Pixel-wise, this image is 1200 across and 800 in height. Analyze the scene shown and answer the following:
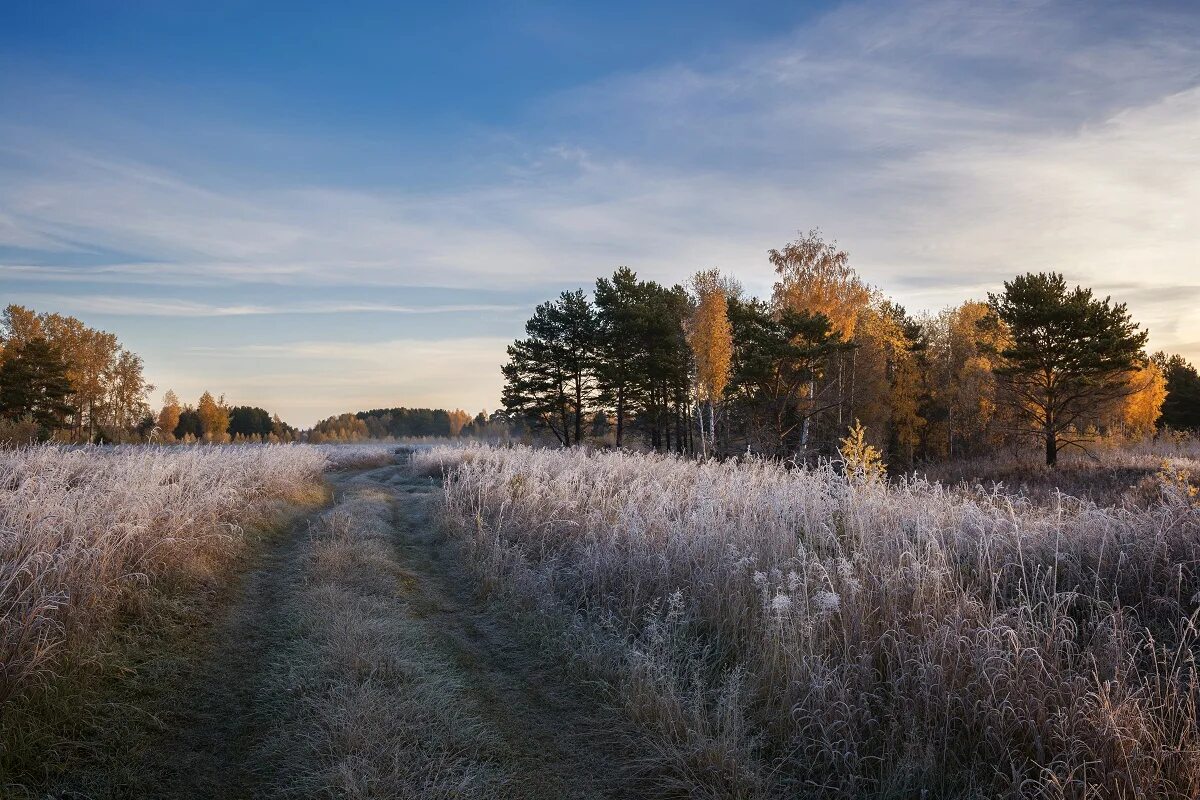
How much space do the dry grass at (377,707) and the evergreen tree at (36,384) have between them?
4653 centimetres

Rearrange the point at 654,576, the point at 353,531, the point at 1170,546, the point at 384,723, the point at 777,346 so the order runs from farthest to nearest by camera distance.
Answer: the point at 777,346 → the point at 353,531 → the point at 654,576 → the point at 1170,546 → the point at 384,723

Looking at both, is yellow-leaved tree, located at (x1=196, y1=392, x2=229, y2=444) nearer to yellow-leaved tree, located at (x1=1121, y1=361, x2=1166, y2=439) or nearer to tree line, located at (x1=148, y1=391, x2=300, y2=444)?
tree line, located at (x1=148, y1=391, x2=300, y2=444)

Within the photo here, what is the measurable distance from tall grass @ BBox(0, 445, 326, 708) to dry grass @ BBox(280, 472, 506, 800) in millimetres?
1573

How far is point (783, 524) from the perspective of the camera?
21.1 ft

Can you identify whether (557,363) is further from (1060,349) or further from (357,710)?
(357,710)

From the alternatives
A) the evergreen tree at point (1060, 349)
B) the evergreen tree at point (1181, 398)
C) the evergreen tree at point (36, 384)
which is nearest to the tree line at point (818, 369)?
the evergreen tree at point (1060, 349)

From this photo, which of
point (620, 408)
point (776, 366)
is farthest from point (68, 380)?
point (776, 366)

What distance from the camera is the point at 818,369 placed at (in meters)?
33.6

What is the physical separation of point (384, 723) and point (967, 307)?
177ft

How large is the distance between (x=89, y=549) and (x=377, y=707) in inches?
142

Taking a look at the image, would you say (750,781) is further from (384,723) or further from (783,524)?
(783,524)

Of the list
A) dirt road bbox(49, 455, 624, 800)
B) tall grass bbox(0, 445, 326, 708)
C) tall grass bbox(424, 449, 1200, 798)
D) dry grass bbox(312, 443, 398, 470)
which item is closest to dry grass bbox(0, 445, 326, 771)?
tall grass bbox(0, 445, 326, 708)

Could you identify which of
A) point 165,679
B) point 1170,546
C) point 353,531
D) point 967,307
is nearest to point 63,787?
point 165,679

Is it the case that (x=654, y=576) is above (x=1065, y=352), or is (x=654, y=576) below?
below
